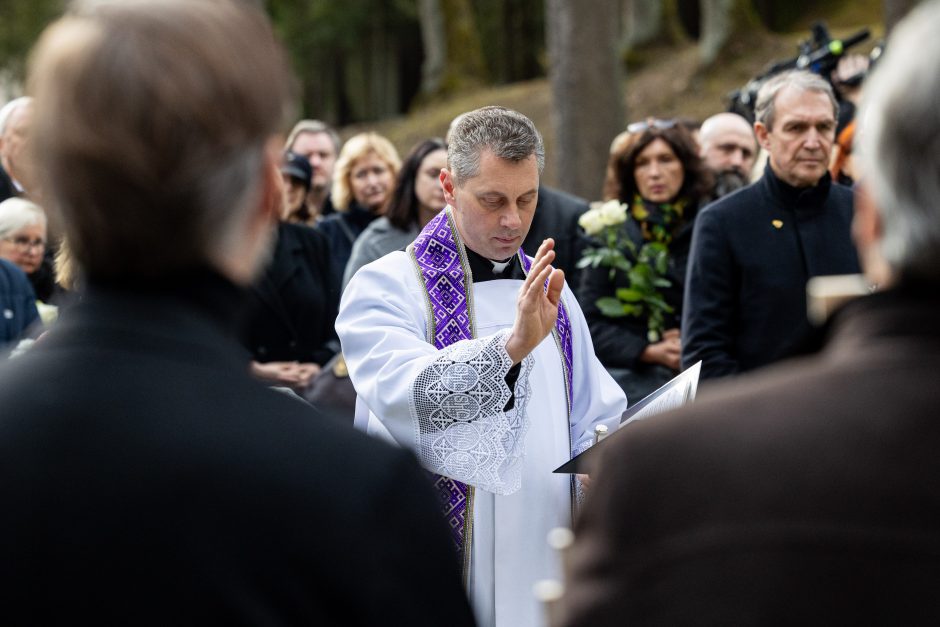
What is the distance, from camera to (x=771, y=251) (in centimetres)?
461

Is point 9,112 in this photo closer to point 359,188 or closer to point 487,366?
point 359,188

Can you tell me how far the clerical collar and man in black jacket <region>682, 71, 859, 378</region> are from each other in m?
1.06

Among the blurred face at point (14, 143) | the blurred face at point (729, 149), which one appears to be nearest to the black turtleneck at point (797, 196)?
the blurred face at point (729, 149)

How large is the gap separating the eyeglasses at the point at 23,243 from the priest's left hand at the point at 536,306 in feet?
10.9

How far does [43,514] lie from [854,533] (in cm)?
93

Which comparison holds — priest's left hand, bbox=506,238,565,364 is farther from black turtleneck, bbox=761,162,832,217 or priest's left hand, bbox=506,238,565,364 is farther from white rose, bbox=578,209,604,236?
white rose, bbox=578,209,604,236

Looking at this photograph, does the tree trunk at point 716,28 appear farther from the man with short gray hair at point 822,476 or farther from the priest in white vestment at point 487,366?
the man with short gray hair at point 822,476

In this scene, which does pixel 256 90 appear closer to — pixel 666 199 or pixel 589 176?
pixel 666 199

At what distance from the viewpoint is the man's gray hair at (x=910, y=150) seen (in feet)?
4.75

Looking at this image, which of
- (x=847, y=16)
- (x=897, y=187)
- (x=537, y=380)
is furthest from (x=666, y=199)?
(x=847, y=16)

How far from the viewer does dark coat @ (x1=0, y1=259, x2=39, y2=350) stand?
5039 millimetres

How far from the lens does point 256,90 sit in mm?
1469

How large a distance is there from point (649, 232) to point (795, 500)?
4.68 meters

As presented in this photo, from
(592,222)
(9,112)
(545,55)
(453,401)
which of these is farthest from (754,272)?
(545,55)
